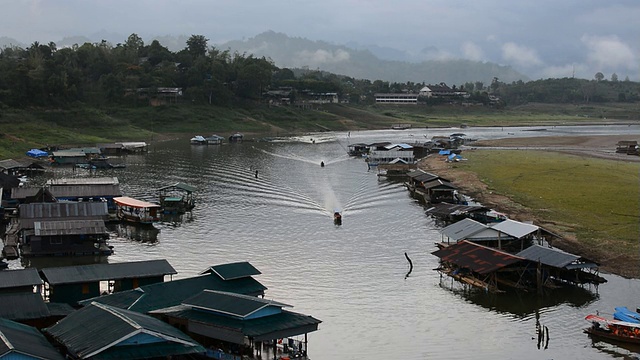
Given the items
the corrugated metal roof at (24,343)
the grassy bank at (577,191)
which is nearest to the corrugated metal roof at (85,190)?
the corrugated metal roof at (24,343)

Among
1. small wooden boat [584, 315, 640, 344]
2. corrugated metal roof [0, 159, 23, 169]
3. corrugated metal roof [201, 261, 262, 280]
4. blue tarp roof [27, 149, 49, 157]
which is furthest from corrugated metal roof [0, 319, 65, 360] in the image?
blue tarp roof [27, 149, 49, 157]

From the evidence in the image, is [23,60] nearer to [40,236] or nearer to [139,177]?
[139,177]

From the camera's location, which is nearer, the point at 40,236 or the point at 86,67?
the point at 40,236

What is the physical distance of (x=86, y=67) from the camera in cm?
14375

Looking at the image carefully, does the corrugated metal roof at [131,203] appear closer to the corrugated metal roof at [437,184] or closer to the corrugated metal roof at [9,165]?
the corrugated metal roof at [9,165]

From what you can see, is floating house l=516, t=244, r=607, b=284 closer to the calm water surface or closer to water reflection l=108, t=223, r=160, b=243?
the calm water surface

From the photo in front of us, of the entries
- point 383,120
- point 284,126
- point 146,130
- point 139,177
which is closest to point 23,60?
point 146,130

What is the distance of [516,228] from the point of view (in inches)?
1688

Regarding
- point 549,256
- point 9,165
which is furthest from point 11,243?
point 9,165

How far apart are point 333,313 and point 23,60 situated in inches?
4462

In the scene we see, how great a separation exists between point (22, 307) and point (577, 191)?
47.3 m

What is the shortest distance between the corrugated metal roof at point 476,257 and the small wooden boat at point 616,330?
6781 mm

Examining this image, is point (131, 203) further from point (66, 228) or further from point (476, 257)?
point (476, 257)

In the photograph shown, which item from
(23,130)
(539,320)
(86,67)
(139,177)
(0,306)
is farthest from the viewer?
(86,67)
